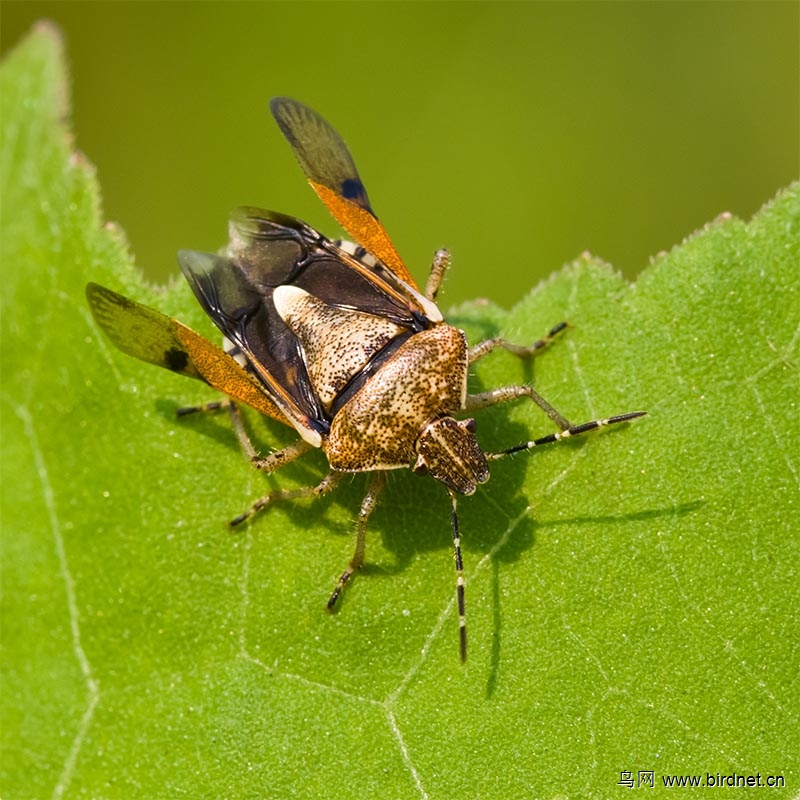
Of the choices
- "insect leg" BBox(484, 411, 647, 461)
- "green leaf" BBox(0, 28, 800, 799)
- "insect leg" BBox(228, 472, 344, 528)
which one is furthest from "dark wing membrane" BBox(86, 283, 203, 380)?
"insect leg" BBox(484, 411, 647, 461)

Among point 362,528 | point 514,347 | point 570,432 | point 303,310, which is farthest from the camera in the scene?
point 303,310

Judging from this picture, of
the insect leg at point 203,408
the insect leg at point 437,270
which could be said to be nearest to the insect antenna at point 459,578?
the insect leg at point 437,270

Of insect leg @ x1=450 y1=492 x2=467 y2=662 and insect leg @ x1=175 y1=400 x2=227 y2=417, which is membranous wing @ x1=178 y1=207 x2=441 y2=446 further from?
insect leg @ x1=450 y1=492 x2=467 y2=662

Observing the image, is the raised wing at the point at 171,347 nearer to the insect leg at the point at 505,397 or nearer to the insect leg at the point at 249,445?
the insect leg at the point at 249,445

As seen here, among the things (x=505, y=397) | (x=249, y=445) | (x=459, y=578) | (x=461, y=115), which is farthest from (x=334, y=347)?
(x=461, y=115)

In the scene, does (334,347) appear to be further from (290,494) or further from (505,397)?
(505,397)

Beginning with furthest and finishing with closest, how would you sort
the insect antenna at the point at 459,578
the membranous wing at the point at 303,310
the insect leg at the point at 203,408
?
the insect leg at the point at 203,408, the membranous wing at the point at 303,310, the insect antenna at the point at 459,578
